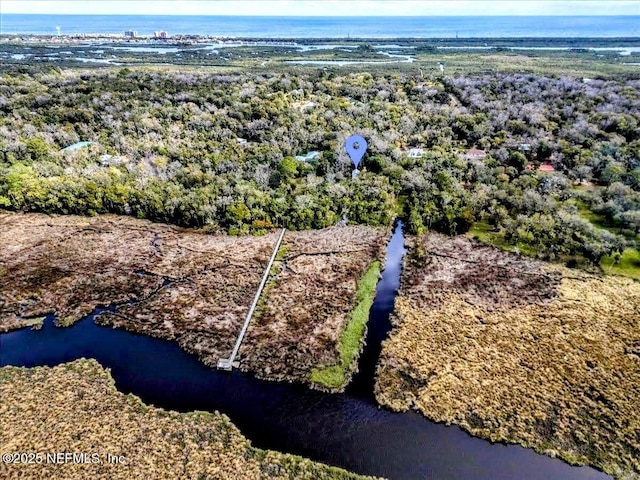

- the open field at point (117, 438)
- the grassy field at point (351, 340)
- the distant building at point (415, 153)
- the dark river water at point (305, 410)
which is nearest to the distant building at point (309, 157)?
the distant building at point (415, 153)

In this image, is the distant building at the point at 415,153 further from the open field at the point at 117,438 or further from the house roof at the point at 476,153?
the open field at the point at 117,438

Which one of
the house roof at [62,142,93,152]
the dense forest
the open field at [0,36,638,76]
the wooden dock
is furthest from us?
the open field at [0,36,638,76]

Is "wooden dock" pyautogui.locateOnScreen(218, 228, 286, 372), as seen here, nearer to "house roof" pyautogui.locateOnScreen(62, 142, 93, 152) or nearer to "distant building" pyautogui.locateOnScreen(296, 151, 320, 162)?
"distant building" pyautogui.locateOnScreen(296, 151, 320, 162)

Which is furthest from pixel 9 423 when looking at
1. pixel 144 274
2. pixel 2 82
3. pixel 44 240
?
pixel 2 82

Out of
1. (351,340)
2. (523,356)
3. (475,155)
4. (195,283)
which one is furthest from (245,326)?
(475,155)

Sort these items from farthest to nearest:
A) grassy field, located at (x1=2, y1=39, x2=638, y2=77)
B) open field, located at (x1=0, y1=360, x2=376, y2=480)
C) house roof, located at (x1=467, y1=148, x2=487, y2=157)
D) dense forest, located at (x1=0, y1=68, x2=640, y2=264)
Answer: grassy field, located at (x1=2, y1=39, x2=638, y2=77) → house roof, located at (x1=467, y1=148, x2=487, y2=157) → dense forest, located at (x1=0, y1=68, x2=640, y2=264) → open field, located at (x1=0, y1=360, x2=376, y2=480)

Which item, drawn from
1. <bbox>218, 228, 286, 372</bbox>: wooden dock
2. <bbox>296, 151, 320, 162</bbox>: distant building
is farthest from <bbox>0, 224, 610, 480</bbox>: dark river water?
<bbox>296, 151, 320, 162</bbox>: distant building

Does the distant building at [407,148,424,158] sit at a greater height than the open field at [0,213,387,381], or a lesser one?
greater
